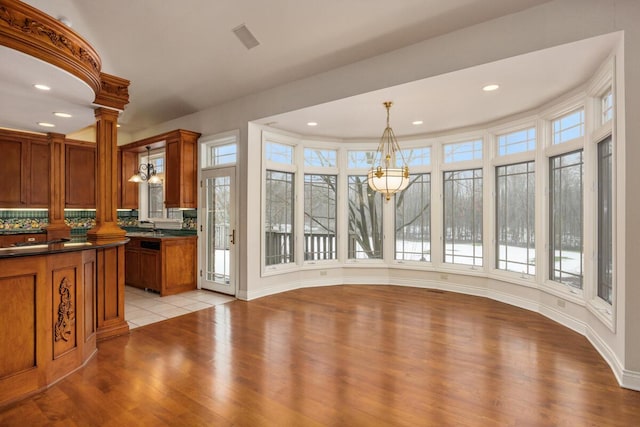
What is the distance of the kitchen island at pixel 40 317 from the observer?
243 cm

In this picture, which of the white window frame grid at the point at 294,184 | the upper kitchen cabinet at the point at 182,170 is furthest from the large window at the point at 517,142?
the upper kitchen cabinet at the point at 182,170

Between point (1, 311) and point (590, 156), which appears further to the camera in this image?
point (590, 156)

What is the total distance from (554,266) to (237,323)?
413cm

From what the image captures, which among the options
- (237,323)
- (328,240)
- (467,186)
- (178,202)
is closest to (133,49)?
(178,202)

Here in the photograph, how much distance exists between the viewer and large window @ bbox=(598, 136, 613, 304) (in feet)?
11.0

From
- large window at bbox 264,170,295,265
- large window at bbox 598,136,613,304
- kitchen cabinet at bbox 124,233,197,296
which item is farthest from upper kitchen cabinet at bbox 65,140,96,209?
large window at bbox 598,136,613,304

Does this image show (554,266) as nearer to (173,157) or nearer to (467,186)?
(467,186)

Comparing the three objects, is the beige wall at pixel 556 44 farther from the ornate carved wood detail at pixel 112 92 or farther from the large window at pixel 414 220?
the ornate carved wood detail at pixel 112 92

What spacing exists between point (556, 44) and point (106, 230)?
467 centimetres

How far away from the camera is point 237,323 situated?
415cm

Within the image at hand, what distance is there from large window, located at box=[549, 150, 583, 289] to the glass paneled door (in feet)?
14.9

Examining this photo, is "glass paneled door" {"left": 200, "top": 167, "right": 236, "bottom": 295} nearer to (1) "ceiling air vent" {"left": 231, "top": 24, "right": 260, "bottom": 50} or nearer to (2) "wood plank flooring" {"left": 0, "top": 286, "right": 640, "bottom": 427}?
(2) "wood plank flooring" {"left": 0, "top": 286, "right": 640, "bottom": 427}

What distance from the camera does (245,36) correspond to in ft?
13.0

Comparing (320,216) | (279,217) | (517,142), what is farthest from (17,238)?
(517,142)
